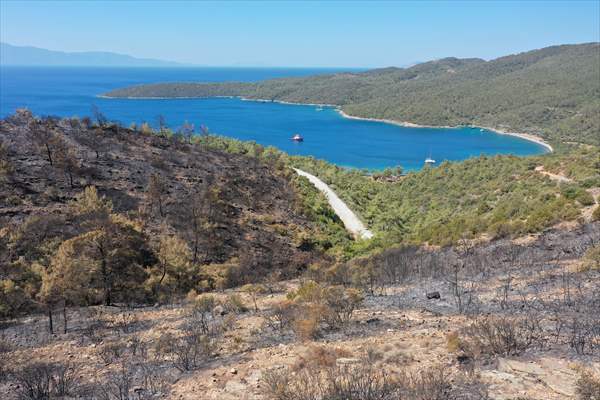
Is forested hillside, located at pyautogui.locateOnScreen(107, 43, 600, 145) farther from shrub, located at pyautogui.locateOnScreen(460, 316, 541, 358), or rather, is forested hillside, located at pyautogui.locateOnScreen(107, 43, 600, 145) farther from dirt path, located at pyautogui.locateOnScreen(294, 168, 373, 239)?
shrub, located at pyautogui.locateOnScreen(460, 316, 541, 358)

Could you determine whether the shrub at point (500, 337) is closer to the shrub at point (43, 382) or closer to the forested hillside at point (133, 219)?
the shrub at point (43, 382)

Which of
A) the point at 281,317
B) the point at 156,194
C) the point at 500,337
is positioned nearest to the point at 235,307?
the point at 281,317

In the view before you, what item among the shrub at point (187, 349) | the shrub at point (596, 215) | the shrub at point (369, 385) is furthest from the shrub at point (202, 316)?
the shrub at point (596, 215)

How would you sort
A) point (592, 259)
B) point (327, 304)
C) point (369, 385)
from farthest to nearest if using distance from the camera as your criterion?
point (592, 259) < point (327, 304) < point (369, 385)

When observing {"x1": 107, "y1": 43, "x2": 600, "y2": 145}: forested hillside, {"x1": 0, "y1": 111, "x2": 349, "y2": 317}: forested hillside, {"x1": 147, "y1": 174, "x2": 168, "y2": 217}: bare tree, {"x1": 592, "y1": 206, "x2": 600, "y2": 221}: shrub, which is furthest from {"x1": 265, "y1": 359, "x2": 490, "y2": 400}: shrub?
{"x1": 107, "y1": 43, "x2": 600, "y2": 145}: forested hillside

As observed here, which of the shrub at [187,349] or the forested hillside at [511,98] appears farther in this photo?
the forested hillside at [511,98]

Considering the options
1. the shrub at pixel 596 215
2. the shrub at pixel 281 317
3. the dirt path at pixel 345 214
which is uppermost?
the shrub at pixel 596 215

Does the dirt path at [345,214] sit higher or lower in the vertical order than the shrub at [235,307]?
lower

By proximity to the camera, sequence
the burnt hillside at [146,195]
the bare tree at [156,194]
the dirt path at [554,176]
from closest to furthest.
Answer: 1. the burnt hillside at [146,195]
2. the bare tree at [156,194]
3. the dirt path at [554,176]

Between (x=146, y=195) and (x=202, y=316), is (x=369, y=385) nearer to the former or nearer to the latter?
(x=202, y=316)
